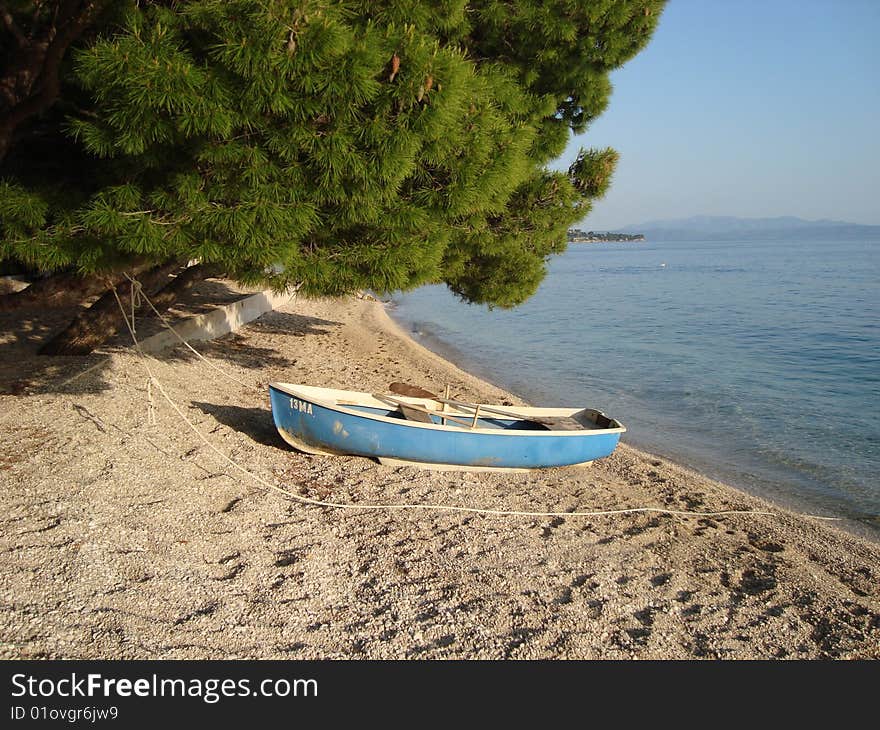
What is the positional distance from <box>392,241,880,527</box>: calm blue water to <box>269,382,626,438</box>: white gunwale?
8.54ft

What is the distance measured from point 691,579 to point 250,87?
4.62 metres

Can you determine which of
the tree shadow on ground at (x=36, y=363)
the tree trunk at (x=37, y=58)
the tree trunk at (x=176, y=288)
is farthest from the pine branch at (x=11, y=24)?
the tree trunk at (x=176, y=288)

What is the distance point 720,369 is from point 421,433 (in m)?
11.9

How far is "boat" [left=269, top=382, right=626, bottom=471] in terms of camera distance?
6766mm

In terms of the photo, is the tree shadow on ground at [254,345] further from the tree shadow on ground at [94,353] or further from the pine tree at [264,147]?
the pine tree at [264,147]

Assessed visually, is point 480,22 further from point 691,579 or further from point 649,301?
point 649,301

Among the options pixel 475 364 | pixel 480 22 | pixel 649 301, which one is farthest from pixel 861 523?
pixel 649 301

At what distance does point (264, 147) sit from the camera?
14.2ft

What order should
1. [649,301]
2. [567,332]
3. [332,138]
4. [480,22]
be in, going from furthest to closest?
[649,301], [567,332], [480,22], [332,138]

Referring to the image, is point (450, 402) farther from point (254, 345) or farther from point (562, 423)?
point (254, 345)

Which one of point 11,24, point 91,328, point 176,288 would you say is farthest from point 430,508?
point 176,288

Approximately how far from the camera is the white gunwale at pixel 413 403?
265 inches

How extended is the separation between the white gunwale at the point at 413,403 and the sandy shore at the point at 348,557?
53cm

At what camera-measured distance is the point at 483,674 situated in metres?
3.64
